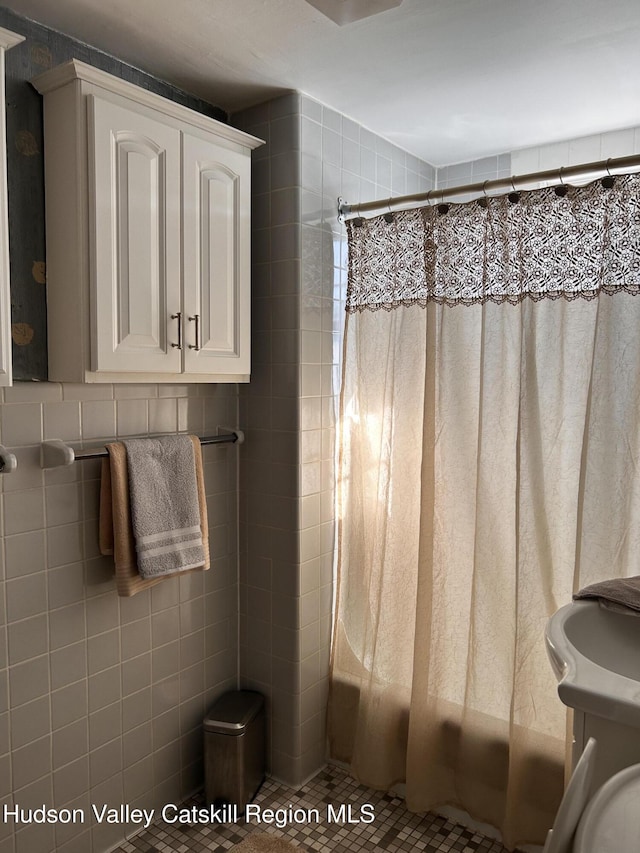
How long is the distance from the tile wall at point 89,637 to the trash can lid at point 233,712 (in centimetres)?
7

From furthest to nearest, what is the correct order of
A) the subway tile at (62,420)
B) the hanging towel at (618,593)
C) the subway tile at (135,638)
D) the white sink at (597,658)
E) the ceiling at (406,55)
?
the subway tile at (135,638)
the subway tile at (62,420)
the ceiling at (406,55)
the hanging towel at (618,593)
the white sink at (597,658)

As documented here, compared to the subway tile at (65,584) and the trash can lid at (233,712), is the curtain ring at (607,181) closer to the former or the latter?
the subway tile at (65,584)

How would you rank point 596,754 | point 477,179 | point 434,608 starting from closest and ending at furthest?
point 596,754 < point 434,608 < point 477,179

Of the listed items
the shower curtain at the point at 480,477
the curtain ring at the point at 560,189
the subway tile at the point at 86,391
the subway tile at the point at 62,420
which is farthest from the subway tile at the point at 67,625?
the curtain ring at the point at 560,189

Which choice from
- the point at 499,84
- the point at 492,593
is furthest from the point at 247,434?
the point at 499,84

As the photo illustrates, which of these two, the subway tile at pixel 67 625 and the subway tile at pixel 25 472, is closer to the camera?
the subway tile at pixel 25 472

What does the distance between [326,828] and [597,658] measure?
1.12m

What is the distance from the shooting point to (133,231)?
1725 mm

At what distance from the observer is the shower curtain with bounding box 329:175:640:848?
5.90 feet

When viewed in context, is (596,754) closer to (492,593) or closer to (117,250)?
(492,593)

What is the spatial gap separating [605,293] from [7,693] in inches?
73.7

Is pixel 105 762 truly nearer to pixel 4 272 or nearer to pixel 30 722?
pixel 30 722

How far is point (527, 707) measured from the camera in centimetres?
194

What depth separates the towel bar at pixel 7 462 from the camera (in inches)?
61.6
